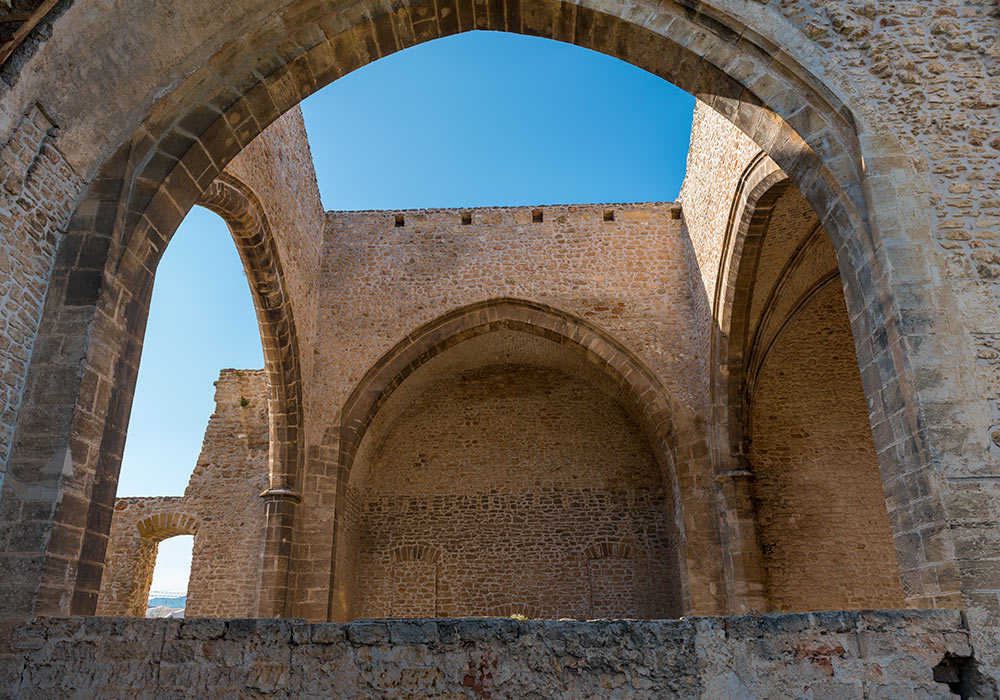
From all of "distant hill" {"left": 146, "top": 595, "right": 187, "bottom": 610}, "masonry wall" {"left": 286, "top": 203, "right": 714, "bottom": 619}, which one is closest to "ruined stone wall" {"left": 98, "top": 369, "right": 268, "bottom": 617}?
"masonry wall" {"left": 286, "top": 203, "right": 714, "bottom": 619}

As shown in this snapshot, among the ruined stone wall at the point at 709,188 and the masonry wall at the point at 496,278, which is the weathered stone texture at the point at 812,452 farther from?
the masonry wall at the point at 496,278

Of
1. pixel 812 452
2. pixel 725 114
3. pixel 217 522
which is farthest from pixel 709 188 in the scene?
pixel 217 522

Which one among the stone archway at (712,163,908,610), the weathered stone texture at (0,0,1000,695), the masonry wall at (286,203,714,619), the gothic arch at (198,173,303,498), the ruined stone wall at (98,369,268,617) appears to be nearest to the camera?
the weathered stone texture at (0,0,1000,695)

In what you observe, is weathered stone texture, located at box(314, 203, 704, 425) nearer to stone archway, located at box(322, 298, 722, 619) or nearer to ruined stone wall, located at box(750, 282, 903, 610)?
stone archway, located at box(322, 298, 722, 619)

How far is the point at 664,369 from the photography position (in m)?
9.78

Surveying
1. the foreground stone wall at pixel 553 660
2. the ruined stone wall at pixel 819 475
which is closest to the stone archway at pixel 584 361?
the ruined stone wall at pixel 819 475

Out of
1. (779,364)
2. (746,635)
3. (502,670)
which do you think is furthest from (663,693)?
(779,364)

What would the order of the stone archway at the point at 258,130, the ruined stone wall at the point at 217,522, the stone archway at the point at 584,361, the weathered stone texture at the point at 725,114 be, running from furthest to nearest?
the ruined stone wall at the point at 217,522 → the stone archway at the point at 584,361 → the stone archway at the point at 258,130 → the weathered stone texture at the point at 725,114

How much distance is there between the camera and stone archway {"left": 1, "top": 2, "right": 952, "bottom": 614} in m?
4.23

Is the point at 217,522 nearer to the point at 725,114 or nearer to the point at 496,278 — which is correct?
the point at 496,278

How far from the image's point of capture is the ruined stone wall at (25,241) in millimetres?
4113

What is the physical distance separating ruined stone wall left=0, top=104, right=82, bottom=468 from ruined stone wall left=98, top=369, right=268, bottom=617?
6.91m

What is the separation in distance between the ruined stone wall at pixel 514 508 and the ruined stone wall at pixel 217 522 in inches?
64.7

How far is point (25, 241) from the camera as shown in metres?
4.30
